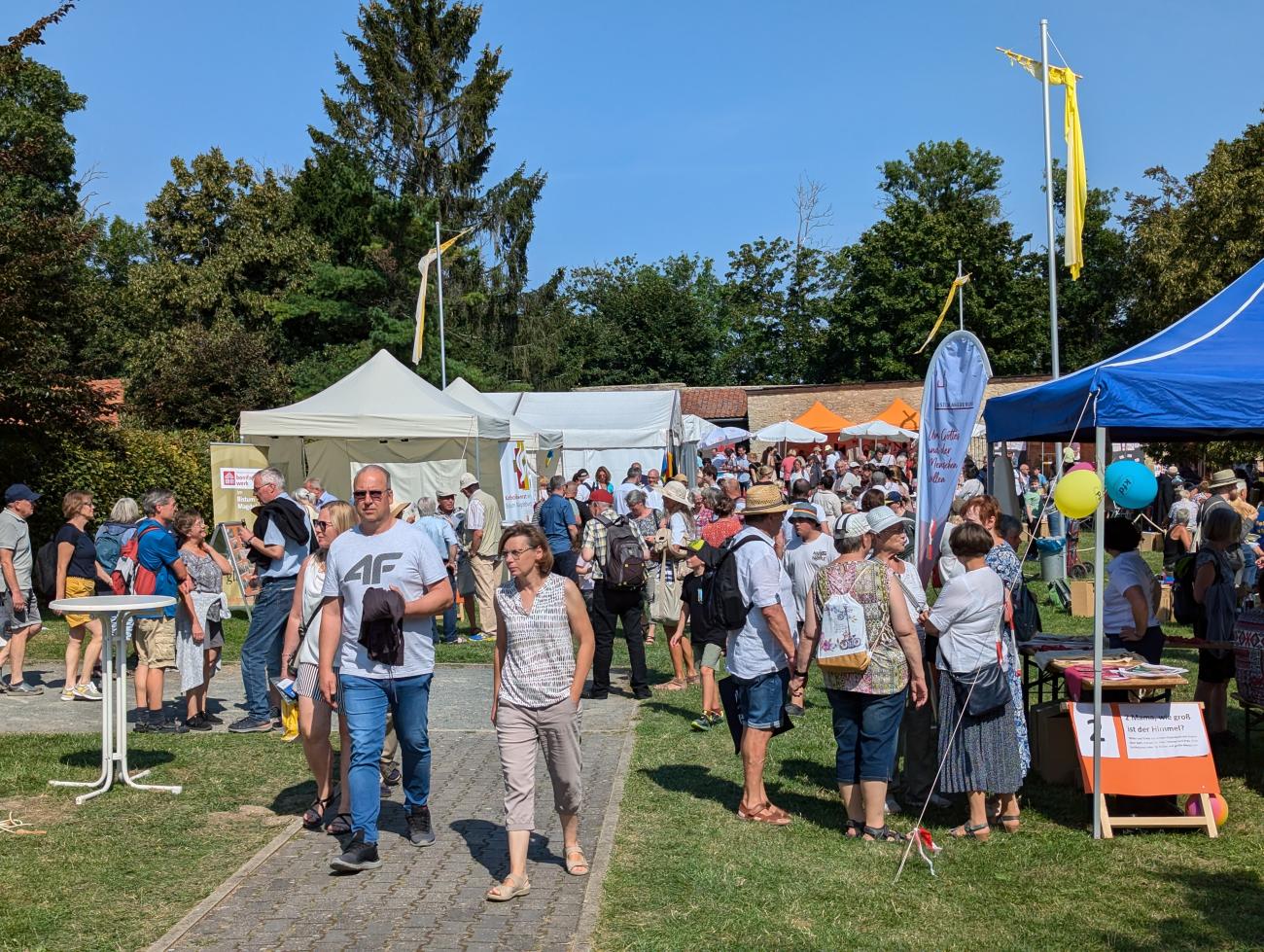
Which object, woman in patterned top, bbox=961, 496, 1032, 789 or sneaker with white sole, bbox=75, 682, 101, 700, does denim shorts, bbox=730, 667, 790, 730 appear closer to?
woman in patterned top, bbox=961, 496, 1032, 789

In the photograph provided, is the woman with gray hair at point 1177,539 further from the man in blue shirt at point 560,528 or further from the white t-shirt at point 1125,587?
the man in blue shirt at point 560,528

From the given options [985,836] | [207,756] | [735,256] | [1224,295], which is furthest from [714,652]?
[735,256]

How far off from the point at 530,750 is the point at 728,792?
2.36 m

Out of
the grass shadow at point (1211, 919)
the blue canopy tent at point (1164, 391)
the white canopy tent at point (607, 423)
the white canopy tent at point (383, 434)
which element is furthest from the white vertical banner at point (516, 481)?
the grass shadow at point (1211, 919)

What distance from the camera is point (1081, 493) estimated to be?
658cm

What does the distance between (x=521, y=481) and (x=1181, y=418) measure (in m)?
14.0

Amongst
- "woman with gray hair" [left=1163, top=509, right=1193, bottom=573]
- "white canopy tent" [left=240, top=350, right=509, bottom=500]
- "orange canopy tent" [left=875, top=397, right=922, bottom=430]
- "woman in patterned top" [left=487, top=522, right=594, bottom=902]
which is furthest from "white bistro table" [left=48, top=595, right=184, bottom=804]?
"orange canopy tent" [left=875, top=397, right=922, bottom=430]

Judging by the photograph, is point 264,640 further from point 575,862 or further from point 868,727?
point 868,727

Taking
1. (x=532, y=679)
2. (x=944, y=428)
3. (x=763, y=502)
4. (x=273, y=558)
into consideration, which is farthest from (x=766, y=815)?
(x=273, y=558)

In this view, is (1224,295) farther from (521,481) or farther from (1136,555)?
(521,481)

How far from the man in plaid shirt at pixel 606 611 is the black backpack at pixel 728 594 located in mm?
3230

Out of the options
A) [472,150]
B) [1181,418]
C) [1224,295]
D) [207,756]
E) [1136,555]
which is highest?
[472,150]

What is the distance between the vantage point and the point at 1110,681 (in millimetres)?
6480

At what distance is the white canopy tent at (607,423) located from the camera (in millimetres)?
24641
